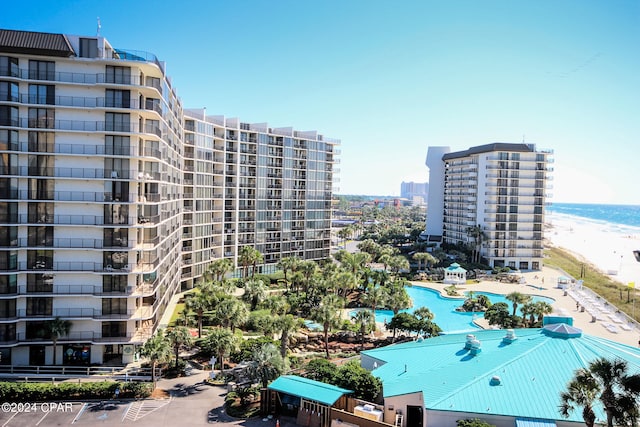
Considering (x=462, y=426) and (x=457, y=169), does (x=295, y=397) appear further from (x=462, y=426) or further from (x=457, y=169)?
(x=457, y=169)

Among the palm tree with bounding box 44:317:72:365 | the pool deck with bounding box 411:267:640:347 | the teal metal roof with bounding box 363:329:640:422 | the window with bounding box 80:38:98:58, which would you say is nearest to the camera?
the teal metal roof with bounding box 363:329:640:422

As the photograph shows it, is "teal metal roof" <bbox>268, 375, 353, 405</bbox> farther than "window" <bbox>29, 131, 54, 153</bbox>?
No

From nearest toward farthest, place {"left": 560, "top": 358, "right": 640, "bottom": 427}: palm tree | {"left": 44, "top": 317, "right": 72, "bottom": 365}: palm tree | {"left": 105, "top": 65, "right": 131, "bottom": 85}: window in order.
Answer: {"left": 560, "top": 358, "right": 640, "bottom": 427}: palm tree < {"left": 44, "top": 317, "right": 72, "bottom": 365}: palm tree < {"left": 105, "top": 65, "right": 131, "bottom": 85}: window

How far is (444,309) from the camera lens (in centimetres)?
6856

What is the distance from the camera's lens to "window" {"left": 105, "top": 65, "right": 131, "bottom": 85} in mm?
39000

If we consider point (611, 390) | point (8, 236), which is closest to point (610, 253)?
point (611, 390)

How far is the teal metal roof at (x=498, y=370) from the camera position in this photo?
27656 mm

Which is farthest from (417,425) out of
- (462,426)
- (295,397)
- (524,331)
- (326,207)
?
(326,207)

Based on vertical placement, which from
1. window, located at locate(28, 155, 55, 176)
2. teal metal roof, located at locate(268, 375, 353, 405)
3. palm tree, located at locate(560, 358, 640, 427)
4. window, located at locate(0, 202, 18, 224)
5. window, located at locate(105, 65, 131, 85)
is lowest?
teal metal roof, located at locate(268, 375, 353, 405)

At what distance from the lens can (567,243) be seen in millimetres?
178375

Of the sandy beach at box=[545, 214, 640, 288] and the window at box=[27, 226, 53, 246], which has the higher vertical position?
the window at box=[27, 226, 53, 246]

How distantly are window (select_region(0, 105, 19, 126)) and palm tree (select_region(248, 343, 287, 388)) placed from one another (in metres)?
27.2

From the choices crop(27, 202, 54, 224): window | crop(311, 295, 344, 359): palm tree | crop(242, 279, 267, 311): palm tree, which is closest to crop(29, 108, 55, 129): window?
crop(27, 202, 54, 224): window

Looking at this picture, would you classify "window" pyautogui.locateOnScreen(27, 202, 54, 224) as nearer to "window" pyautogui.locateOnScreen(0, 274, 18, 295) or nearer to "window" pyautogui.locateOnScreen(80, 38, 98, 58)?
"window" pyautogui.locateOnScreen(0, 274, 18, 295)
